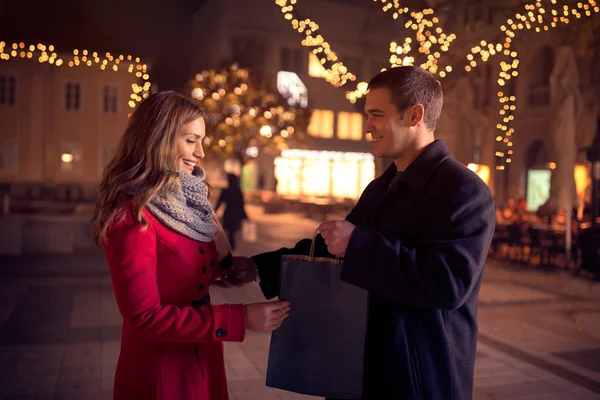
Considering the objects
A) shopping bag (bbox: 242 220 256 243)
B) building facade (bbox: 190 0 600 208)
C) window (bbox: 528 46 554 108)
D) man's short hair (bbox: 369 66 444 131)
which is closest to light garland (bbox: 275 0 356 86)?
man's short hair (bbox: 369 66 444 131)

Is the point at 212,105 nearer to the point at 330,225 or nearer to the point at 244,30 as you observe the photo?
the point at 330,225

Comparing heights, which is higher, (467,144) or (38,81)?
(38,81)

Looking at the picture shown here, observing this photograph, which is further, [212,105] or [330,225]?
[212,105]

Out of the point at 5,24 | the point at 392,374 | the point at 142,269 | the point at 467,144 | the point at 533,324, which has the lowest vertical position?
the point at 533,324

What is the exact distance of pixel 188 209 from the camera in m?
2.21

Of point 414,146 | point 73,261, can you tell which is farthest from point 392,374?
point 73,261

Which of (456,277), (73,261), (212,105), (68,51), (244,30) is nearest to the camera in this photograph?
(456,277)

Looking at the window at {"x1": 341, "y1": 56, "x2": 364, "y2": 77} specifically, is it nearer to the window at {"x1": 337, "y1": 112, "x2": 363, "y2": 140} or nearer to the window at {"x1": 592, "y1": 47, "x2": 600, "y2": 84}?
the window at {"x1": 337, "y1": 112, "x2": 363, "y2": 140}

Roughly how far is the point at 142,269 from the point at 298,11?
7.95 meters

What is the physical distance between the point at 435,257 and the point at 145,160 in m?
1.07

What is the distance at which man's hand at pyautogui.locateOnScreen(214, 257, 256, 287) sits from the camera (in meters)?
2.59

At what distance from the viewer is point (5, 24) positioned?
29.2 m

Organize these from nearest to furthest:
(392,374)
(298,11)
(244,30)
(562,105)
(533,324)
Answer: (392,374) → (533,324) → (298,11) → (562,105) → (244,30)

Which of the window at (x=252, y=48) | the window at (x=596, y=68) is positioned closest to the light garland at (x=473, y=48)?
the window at (x=596, y=68)
